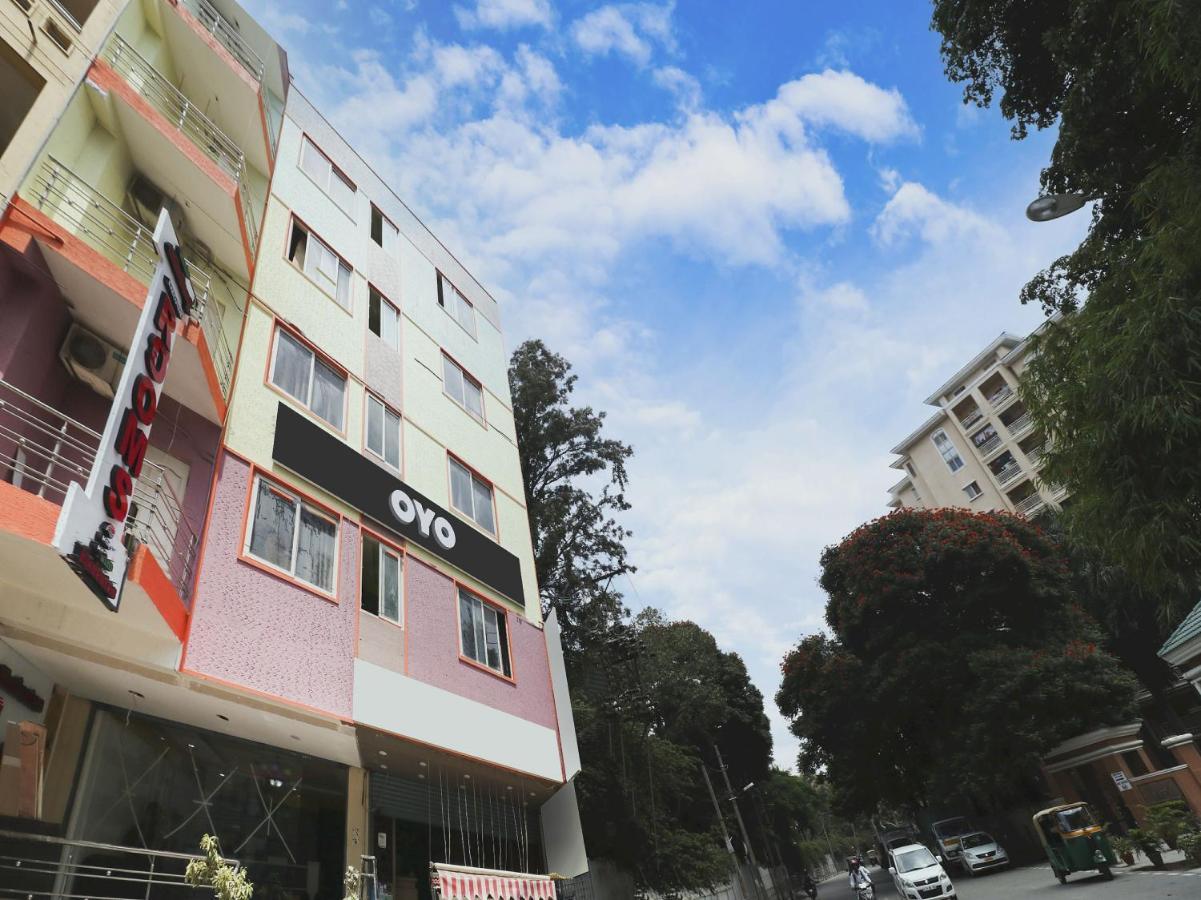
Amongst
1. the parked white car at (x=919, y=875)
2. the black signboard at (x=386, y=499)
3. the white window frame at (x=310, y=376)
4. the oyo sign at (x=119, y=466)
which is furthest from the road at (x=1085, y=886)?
the white window frame at (x=310, y=376)

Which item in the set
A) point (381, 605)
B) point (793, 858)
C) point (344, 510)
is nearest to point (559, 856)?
point (381, 605)

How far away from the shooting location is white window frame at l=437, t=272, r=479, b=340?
17906mm

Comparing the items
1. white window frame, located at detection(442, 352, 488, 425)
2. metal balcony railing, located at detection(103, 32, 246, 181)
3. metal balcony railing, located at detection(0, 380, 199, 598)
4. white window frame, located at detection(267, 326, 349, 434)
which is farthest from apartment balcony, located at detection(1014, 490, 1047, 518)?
metal balcony railing, located at detection(0, 380, 199, 598)

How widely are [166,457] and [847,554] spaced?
2828 centimetres

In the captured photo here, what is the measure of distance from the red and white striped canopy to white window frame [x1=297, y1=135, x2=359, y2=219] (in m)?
13.4

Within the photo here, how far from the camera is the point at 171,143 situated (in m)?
9.28

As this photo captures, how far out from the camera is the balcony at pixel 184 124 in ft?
31.3

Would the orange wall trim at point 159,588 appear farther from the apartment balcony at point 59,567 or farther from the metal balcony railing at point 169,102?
the metal balcony railing at point 169,102

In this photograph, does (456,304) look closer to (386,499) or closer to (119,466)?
(386,499)

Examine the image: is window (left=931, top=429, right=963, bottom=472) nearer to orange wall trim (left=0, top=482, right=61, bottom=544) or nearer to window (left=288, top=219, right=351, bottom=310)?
window (left=288, top=219, right=351, bottom=310)

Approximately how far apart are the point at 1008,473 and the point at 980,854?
37012mm

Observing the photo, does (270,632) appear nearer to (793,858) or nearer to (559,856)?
(559,856)

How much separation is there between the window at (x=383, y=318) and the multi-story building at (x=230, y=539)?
11cm

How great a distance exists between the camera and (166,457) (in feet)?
27.3
